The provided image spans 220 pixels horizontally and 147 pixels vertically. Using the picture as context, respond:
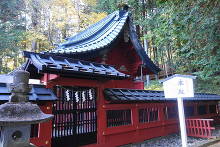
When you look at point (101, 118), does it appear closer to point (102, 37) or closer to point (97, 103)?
point (97, 103)

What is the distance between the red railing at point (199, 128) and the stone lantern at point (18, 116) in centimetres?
744

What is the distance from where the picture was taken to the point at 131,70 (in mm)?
11148

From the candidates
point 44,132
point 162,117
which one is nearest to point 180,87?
point 162,117

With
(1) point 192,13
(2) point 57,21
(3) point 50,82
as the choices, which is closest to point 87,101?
(3) point 50,82

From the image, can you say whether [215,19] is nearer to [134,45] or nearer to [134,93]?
[134,45]

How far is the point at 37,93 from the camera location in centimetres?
474

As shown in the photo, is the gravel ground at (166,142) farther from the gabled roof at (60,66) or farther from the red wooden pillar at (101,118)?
the gabled roof at (60,66)

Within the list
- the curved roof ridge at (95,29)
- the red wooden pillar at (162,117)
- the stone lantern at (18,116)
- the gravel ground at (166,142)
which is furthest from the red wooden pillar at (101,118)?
the curved roof ridge at (95,29)

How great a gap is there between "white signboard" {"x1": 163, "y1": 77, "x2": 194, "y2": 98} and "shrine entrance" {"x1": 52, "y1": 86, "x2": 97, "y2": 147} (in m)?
2.59

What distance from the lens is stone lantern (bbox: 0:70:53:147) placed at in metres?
2.81

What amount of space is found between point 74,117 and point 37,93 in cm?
144

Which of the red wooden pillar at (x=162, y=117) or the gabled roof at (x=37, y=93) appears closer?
the gabled roof at (x=37, y=93)

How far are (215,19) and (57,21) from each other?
47.6 ft

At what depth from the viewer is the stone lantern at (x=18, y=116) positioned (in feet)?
9.22
